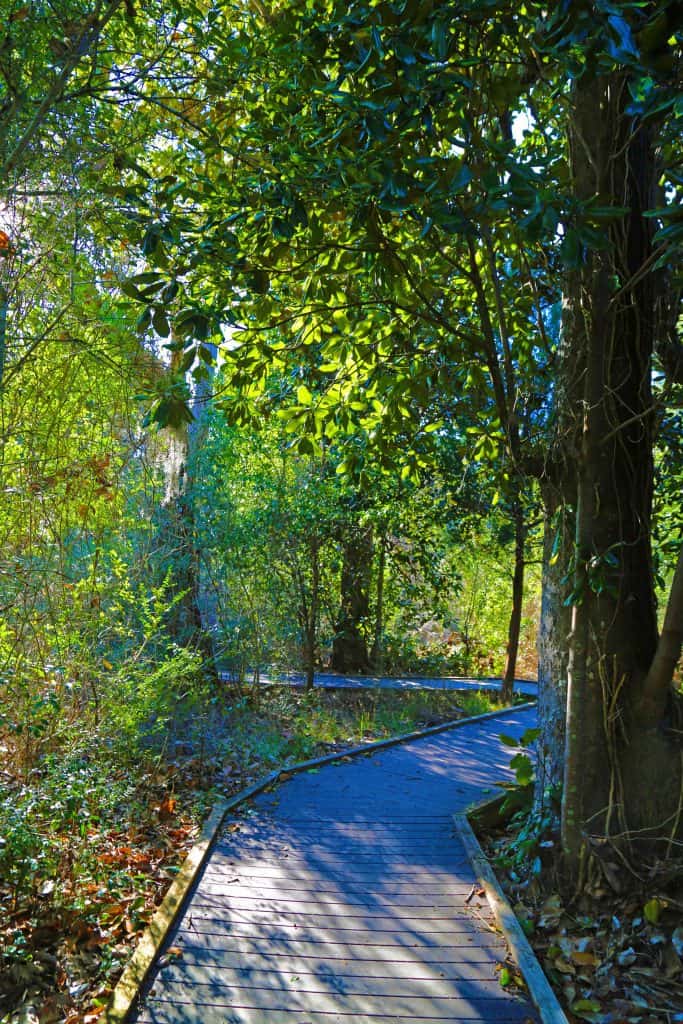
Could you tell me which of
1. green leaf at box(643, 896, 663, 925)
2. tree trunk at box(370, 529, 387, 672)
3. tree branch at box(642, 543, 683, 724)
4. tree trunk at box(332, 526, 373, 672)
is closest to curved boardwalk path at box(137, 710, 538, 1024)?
green leaf at box(643, 896, 663, 925)

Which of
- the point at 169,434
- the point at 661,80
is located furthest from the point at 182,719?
the point at 661,80

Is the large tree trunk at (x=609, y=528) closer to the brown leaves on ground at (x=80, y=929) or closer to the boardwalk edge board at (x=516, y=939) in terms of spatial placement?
the boardwalk edge board at (x=516, y=939)

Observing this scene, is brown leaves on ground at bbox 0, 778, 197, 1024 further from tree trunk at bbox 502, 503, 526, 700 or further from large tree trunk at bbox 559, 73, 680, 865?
tree trunk at bbox 502, 503, 526, 700

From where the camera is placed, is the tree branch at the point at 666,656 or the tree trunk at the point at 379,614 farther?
the tree trunk at the point at 379,614

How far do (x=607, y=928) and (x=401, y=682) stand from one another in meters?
8.44

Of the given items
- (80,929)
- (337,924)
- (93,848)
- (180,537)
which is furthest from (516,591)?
(80,929)

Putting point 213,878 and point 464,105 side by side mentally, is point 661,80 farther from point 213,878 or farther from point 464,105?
point 213,878

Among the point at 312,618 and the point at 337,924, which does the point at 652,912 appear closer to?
the point at 337,924

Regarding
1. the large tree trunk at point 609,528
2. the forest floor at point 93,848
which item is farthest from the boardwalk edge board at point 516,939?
the forest floor at point 93,848

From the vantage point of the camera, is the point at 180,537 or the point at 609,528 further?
the point at 180,537

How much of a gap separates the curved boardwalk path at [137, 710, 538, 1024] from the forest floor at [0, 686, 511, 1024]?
0.38 meters

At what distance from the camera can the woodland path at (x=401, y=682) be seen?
37.9 feet

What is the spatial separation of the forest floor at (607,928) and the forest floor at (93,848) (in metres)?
2.14

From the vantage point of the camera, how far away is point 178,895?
169 inches
